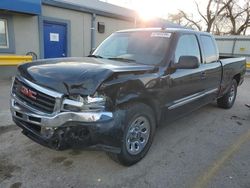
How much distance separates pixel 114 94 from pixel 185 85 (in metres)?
1.76

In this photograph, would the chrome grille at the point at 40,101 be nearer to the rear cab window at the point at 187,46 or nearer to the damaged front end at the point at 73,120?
the damaged front end at the point at 73,120

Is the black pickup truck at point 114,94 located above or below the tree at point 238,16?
below

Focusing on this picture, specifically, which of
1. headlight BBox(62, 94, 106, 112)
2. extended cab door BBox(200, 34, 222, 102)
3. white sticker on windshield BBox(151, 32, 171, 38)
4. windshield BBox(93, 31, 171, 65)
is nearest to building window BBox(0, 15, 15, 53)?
windshield BBox(93, 31, 171, 65)

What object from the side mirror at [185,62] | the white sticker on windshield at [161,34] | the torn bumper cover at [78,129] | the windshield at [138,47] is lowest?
the torn bumper cover at [78,129]

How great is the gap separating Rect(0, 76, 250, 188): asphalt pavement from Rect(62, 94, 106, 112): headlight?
0.97 m

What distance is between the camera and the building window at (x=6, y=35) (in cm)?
797

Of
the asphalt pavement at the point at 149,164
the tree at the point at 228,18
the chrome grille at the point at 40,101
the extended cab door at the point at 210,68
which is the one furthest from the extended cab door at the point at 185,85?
the tree at the point at 228,18

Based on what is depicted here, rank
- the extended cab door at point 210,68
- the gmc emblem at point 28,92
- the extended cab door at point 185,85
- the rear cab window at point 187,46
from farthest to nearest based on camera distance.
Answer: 1. the extended cab door at point 210,68
2. the rear cab window at point 187,46
3. the extended cab door at point 185,85
4. the gmc emblem at point 28,92

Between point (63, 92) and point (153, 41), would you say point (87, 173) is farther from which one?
point (153, 41)

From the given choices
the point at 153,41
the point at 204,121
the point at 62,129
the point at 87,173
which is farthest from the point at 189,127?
the point at 62,129

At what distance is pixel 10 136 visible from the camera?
13.4ft

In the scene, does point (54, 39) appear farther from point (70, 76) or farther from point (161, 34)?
point (70, 76)

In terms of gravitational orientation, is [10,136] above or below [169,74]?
below

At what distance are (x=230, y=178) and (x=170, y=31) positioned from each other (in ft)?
8.11
